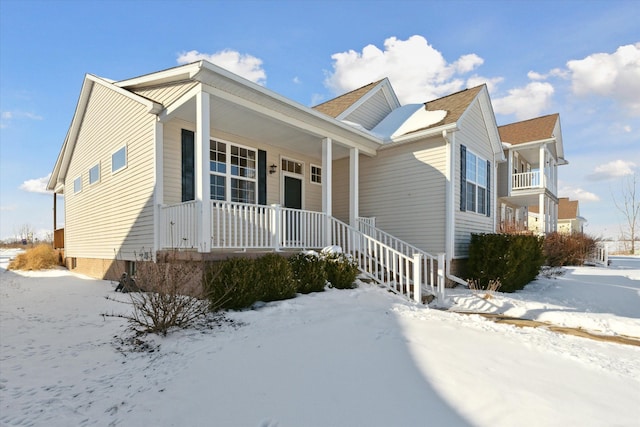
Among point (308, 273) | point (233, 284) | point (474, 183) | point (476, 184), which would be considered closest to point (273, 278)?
point (233, 284)

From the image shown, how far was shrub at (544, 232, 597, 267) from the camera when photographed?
526 inches

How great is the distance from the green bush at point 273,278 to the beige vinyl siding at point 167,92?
139 inches

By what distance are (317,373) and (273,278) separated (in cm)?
271

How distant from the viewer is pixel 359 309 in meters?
5.27

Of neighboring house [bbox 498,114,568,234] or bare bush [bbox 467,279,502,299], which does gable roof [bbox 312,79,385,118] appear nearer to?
bare bush [bbox 467,279,502,299]

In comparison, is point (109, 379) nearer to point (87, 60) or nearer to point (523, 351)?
point (523, 351)

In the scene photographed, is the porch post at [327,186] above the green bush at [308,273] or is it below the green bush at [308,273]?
above

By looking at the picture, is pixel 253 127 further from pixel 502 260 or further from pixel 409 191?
pixel 502 260

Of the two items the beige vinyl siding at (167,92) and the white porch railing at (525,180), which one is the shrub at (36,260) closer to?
the beige vinyl siding at (167,92)

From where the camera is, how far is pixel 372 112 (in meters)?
11.5

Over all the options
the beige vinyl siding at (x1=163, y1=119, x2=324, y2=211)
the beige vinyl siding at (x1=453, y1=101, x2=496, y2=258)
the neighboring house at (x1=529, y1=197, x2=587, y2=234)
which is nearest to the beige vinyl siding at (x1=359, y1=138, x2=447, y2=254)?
the beige vinyl siding at (x1=453, y1=101, x2=496, y2=258)

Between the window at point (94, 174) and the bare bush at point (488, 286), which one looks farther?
the window at point (94, 174)

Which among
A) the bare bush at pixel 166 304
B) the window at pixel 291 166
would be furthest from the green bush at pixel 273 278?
the window at pixel 291 166

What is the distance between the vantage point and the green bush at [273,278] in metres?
5.39
